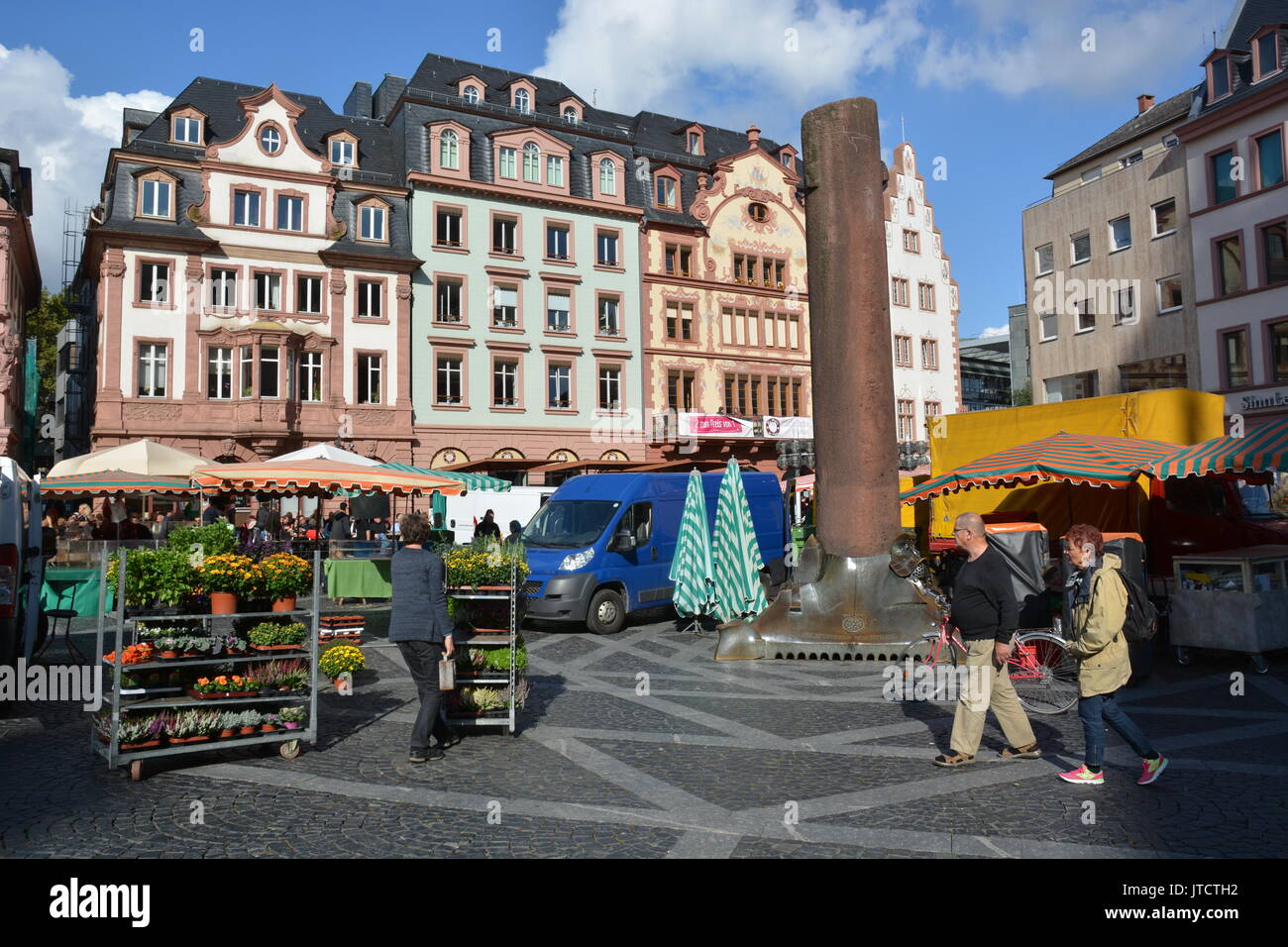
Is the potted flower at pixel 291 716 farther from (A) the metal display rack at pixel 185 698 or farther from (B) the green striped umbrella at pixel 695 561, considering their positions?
(B) the green striped umbrella at pixel 695 561

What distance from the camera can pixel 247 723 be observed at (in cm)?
744

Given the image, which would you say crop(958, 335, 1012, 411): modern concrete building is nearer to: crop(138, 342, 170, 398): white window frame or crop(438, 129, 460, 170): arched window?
crop(438, 129, 460, 170): arched window

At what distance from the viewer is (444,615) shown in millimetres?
7660

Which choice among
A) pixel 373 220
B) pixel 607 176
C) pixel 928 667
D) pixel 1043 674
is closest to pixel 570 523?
pixel 928 667

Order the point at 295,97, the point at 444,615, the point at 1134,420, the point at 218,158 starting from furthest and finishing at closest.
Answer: the point at 295,97 → the point at 218,158 → the point at 1134,420 → the point at 444,615

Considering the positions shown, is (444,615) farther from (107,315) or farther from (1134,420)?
(107,315)

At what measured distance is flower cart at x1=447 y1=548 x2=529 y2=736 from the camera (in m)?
8.38

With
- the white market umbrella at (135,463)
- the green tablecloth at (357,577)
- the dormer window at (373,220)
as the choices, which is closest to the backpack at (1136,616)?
the green tablecloth at (357,577)

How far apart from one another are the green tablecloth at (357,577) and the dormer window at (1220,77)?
33.2 metres

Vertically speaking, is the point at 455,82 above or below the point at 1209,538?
above

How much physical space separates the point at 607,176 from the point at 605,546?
2983cm

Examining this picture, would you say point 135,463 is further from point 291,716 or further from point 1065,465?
point 1065,465
